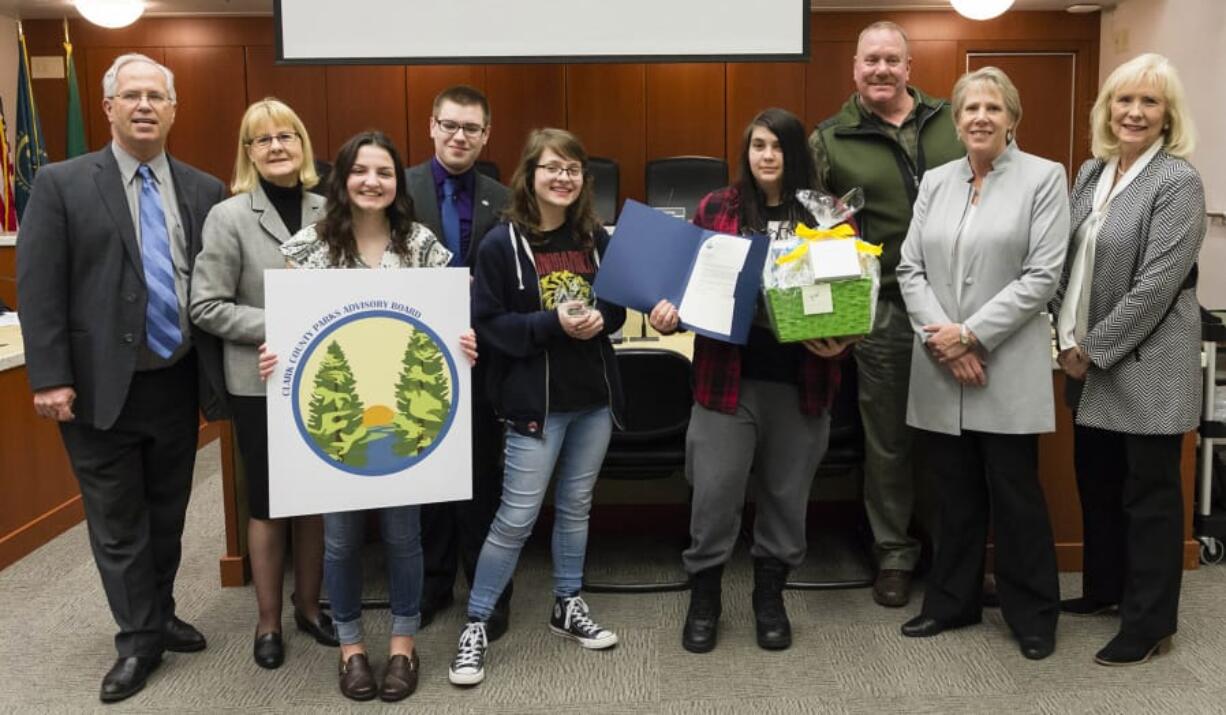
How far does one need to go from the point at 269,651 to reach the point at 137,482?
0.54 metres

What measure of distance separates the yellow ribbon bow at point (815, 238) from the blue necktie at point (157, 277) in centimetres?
143

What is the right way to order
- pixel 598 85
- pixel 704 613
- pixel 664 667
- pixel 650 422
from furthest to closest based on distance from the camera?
pixel 598 85
pixel 650 422
pixel 704 613
pixel 664 667

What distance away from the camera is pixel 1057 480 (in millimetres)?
3107

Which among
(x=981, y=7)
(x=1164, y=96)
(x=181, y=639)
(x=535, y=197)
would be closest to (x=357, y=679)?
(x=181, y=639)

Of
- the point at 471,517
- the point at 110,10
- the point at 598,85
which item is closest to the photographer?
the point at 471,517

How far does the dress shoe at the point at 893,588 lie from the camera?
2922mm

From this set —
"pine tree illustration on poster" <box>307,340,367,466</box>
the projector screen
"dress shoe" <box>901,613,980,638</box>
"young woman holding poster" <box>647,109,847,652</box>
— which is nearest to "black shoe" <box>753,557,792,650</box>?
"young woman holding poster" <box>647,109,847,652</box>

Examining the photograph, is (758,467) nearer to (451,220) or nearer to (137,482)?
(451,220)

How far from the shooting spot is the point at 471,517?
277 centimetres

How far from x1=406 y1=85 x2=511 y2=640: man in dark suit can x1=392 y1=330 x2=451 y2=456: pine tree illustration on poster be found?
1.19 ft

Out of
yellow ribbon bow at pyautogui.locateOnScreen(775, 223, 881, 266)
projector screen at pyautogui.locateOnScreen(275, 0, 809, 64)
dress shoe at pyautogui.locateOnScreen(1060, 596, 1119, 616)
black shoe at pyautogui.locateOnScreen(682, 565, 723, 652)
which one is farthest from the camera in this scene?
projector screen at pyautogui.locateOnScreen(275, 0, 809, 64)

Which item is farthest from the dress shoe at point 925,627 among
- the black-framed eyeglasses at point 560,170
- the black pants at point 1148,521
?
the black-framed eyeglasses at point 560,170

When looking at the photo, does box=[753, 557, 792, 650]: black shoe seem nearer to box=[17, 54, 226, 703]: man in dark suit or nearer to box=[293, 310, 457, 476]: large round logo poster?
box=[293, 310, 457, 476]: large round logo poster

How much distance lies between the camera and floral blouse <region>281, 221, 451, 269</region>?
223 cm
